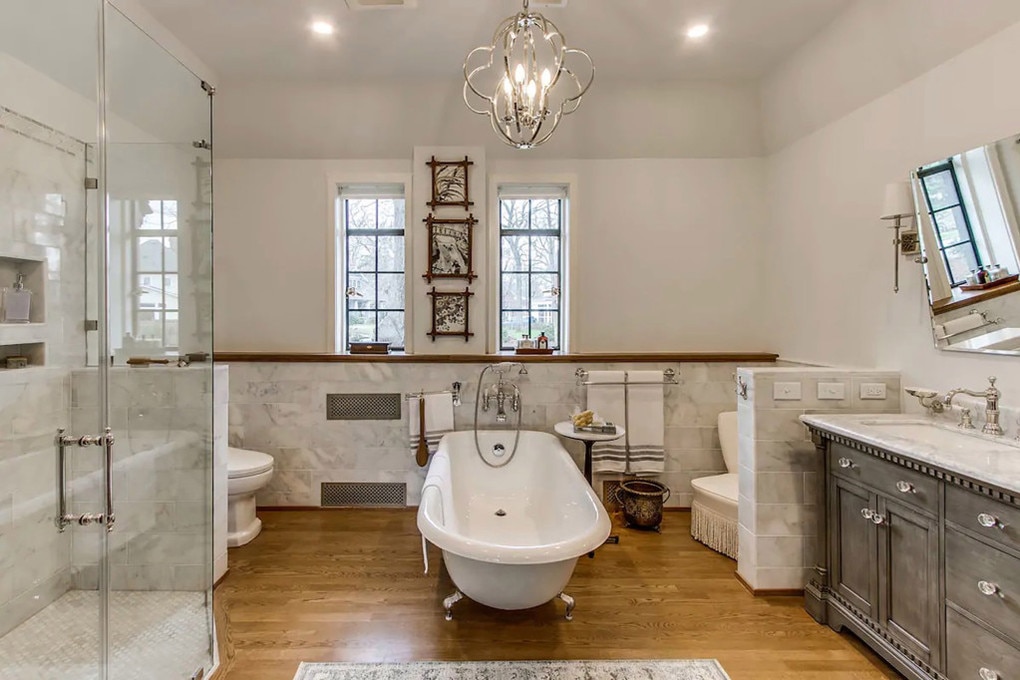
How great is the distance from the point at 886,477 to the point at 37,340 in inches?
141

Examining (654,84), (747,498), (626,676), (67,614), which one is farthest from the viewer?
(654,84)

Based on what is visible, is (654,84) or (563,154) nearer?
(654,84)

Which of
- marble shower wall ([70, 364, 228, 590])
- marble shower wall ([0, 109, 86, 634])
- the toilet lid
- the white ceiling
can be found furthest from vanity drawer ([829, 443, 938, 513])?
marble shower wall ([0, 109, 86, 634])

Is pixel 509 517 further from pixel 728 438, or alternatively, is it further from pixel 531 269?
pixel 531 269

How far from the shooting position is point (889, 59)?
2.31 metres

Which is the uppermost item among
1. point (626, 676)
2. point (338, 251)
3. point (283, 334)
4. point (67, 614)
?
point (338, 251)

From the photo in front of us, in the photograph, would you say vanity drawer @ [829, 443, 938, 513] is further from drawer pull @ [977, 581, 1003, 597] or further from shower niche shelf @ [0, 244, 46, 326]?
shower niche shelf @ [0, 244, 46, 326]

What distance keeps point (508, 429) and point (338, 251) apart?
6.12 feet

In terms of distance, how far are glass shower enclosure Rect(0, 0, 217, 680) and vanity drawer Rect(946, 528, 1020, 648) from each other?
8.77ft

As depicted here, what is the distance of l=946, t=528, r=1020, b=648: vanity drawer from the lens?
138 cm

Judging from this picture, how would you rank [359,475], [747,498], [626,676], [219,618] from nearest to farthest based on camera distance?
1. [626,676]
2. [219,618]
3. [747,498]
4. [359,475]

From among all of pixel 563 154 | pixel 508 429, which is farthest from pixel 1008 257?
pixel 508 429

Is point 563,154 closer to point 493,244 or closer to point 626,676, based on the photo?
point 493,244

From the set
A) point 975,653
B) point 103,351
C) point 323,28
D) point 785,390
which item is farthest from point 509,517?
point 323,28
